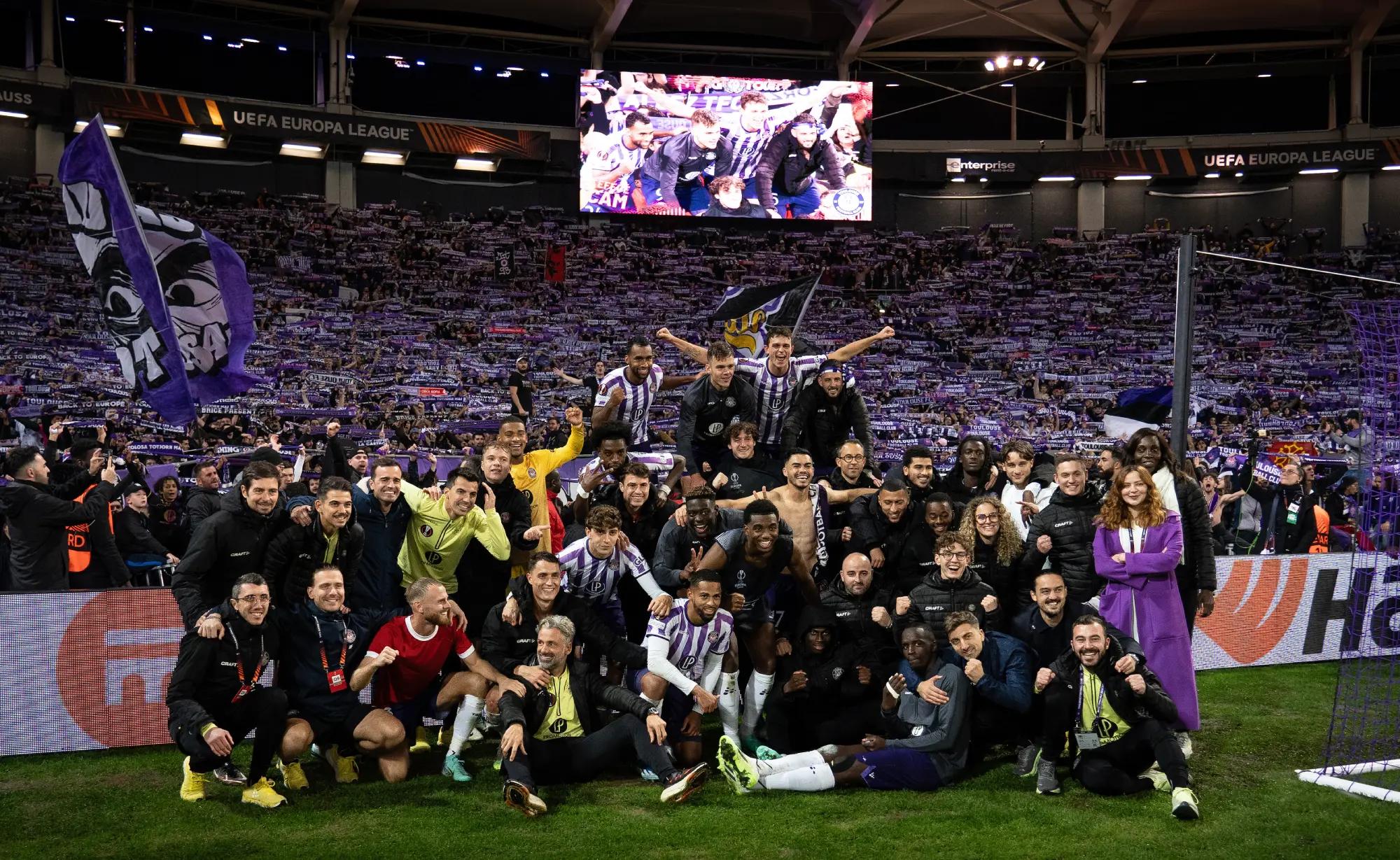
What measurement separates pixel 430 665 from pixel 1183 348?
5.63 meters

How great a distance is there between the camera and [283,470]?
10883mm

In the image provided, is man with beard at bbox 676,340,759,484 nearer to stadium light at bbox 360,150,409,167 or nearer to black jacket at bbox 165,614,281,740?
black jacket at bbox 165,614,281,740

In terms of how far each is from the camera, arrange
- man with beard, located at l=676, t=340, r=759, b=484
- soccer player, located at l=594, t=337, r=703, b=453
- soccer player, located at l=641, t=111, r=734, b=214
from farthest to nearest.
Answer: soccer player, located at l=641, t=111, r=734, b=214 → soccer player, located at l=594, t=337, r=703, b=453 → man with beard, located at l=676, t=340, r=759, b=484

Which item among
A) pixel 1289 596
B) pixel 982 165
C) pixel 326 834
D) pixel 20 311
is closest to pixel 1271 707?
pixel 1289 596

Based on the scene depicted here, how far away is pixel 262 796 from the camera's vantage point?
6508 mm

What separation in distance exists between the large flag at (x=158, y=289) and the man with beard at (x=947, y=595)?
599cm

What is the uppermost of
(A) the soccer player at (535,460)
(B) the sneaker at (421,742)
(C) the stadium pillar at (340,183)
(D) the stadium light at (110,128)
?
(D) the stadium light at (110,128)

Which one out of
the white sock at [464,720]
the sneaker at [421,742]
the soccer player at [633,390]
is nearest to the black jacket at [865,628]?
the white sock at [464,720]

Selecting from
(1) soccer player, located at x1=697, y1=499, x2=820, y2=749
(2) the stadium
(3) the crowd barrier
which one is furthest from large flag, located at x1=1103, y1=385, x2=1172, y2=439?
(3) the crowd barrier

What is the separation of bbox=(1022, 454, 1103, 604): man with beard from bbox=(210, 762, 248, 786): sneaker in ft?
16.1

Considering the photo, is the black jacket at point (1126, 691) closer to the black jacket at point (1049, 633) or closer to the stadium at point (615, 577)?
the stadium at point (615, 577)

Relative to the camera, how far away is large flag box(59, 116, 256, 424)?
9.62 m

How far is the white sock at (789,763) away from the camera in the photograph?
687cm

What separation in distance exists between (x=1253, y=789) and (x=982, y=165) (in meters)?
27.2
